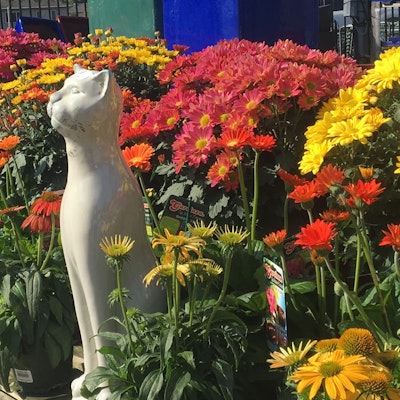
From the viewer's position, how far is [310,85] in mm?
2768

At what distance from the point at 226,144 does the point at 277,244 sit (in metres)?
0.45

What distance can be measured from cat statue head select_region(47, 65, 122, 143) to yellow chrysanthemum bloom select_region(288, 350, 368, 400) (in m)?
1.05

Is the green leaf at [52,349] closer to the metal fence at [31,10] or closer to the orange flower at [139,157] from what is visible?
the orange flower at [139,157]

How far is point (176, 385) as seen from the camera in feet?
5.81

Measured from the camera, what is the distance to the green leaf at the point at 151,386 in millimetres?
1770

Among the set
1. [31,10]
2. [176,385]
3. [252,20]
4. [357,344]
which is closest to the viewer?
[357,344]

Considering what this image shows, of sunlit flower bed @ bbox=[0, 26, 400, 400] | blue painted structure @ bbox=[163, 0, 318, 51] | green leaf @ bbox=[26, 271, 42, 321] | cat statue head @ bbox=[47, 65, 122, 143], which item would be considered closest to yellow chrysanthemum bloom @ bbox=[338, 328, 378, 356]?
sunlit flower bed @ bbox=[0, 26, 400, 400]

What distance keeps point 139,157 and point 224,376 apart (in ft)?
2.77

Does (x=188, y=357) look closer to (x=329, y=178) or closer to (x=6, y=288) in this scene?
(x=329, y=178)

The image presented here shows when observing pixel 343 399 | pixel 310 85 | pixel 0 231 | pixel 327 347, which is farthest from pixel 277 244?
pixel 0 231

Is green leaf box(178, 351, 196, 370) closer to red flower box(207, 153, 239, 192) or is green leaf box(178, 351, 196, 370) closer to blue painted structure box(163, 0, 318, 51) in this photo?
red flower box(207, 153, 239, 192)

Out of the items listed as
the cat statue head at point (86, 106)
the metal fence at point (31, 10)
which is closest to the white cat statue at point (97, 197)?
the cat statue head at point (86, 106)

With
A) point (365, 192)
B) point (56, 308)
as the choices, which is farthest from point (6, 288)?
point (365, 192)

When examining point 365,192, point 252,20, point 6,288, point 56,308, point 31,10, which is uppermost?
point 31,10
